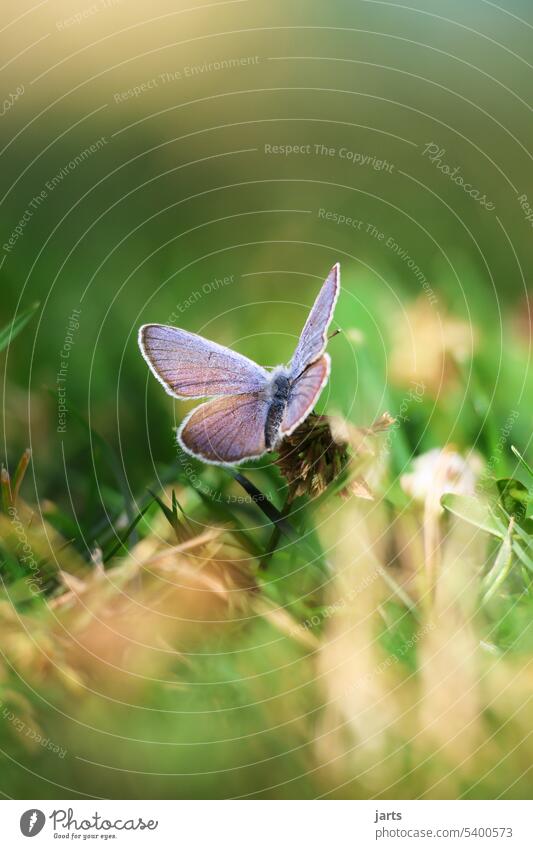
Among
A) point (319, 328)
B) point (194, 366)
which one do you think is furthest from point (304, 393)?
point (194, 366)

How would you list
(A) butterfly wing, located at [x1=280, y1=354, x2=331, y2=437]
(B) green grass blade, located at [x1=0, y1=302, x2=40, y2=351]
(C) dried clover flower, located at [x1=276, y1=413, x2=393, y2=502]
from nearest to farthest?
(A) butterfly wing, located at [x1=280, y1=354, x2=331, y2=437], (C) dried clover flower, located at [x1=276, y1=413, x2=393, y2=502], (B) green grass blade, located at [x1=0, y1=302, x2=40, y2=351]

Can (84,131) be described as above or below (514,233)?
above

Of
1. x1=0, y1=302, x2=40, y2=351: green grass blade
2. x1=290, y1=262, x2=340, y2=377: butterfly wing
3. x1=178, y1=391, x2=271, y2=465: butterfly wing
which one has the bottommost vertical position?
x1=178, y1=391, x2=271, y2=465: butterfly wing

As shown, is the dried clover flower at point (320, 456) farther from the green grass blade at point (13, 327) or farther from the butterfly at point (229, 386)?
the green grass blade at point (13, 327)

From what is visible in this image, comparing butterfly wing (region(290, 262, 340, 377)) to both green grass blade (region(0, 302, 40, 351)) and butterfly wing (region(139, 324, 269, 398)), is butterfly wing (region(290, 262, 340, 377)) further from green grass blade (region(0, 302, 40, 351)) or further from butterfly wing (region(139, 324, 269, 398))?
green grass blade (region(0, 302, 40, 351))

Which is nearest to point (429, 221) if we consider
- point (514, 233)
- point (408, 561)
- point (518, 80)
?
point (514, 233)

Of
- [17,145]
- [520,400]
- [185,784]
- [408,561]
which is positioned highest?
[17,145]

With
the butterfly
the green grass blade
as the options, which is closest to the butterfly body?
the butterfly

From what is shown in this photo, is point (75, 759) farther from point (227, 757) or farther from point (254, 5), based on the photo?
point (254, 5)
